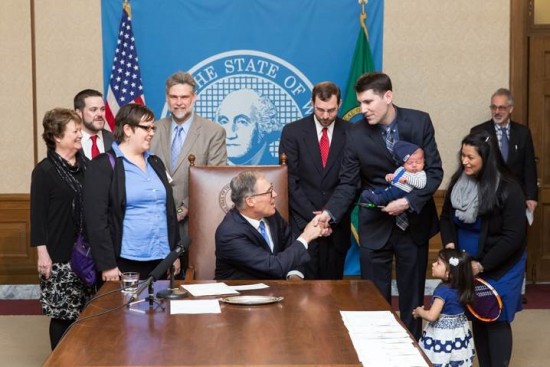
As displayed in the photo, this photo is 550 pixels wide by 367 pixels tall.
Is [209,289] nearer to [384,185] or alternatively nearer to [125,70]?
[384,185]

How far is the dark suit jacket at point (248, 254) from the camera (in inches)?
173

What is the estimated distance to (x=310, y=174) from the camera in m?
5.87

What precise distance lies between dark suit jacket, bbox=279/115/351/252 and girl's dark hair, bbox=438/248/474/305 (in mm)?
1179

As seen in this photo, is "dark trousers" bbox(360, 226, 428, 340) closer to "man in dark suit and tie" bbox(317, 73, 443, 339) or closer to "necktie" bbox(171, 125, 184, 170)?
"man in dark suit and tie" bbox(317, 73, 443, 339)

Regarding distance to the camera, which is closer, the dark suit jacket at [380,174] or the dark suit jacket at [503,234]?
the dark suit jacket at [503,234]

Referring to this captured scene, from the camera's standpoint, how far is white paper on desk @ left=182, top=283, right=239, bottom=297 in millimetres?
3980

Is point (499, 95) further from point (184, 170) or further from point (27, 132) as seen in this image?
point (27, 132)

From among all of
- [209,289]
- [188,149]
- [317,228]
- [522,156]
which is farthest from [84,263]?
[522,156]

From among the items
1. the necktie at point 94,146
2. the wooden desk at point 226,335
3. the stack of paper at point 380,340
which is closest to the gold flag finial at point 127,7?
the necktie at point 94,146

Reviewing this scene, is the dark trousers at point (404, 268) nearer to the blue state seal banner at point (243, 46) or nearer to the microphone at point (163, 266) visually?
the microphone at point (163, 266)

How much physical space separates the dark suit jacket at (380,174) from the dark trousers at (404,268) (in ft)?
0.15

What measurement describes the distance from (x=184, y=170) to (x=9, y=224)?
118 inches

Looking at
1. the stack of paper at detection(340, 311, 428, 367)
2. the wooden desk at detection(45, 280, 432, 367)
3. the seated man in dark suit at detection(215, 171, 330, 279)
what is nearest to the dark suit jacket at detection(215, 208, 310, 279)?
the seated man in dark suit at detection(215, 171, 330, 279)

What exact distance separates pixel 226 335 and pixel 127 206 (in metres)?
1.71
